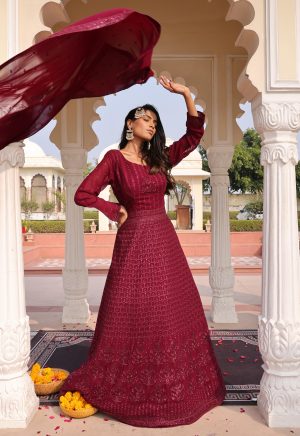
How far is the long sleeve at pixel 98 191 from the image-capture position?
85.7 inches

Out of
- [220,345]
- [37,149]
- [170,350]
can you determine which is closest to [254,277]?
[220,345]

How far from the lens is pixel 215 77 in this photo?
4.34 meters

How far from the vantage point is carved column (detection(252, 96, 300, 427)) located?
2209mm

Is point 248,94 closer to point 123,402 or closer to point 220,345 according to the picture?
point 123,402

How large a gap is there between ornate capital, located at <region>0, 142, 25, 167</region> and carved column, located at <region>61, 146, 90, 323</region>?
86.2 inches

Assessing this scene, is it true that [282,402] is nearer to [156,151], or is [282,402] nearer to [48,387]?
[48,387]

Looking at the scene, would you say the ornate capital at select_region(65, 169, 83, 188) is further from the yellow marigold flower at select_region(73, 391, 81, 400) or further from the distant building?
the distant building

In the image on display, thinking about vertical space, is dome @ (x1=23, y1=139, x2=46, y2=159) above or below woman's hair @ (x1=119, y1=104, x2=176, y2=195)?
above

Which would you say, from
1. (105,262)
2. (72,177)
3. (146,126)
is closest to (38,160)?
(105,262)

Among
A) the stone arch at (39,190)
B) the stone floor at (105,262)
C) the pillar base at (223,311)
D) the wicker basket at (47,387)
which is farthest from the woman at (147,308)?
the stone arch at (39,190)

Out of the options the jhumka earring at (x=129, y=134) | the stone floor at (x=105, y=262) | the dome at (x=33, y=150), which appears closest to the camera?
the jhumka earring at (x=129, y=134)

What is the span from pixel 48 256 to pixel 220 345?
349 inches

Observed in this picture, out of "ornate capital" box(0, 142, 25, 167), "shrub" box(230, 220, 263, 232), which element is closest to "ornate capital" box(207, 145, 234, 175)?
"ornate capital" box(0, 142, 25, 167)

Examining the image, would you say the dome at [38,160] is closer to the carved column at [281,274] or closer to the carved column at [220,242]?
the carved column at [220,242]
